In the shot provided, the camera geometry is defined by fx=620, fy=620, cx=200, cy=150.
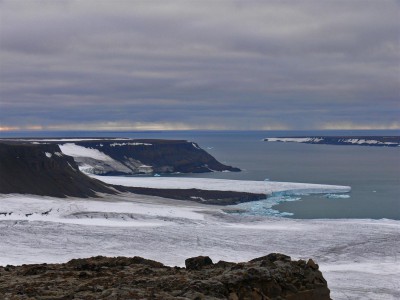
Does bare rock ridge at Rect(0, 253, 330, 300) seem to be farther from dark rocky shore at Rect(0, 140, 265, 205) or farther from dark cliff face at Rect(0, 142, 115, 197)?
dark cliff face at Rect(0, 142, 115, 197)

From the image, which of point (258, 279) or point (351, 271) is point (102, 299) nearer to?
point (258, 279)

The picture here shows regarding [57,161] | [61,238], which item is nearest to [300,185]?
[57,161]

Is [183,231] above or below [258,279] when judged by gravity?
below

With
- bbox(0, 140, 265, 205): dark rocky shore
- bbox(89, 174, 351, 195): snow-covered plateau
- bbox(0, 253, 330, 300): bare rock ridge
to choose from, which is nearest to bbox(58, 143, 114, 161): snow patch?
bbox(89, 174, 351, 195): snow-covered plateau

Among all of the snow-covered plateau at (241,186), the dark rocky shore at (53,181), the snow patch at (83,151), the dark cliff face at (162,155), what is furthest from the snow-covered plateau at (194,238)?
the dark cliff face at (162,155)

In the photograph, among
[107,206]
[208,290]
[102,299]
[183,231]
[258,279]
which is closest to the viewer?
[102,299]

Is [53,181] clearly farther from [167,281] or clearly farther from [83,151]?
[167,281]
